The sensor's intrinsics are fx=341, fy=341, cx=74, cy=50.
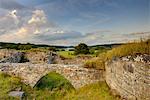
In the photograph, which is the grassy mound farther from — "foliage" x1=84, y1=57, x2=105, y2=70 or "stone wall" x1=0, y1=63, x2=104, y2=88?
"foliage" x1=84, y1=57, x2=105, y2=70

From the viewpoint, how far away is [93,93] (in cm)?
1410

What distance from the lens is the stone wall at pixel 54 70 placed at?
15.6 meters

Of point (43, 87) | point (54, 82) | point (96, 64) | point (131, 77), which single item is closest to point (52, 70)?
point (54, 82)

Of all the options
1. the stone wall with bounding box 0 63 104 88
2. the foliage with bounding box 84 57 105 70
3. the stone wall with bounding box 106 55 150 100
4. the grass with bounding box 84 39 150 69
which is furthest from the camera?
the stone wall with bounding box 0 63 104 88

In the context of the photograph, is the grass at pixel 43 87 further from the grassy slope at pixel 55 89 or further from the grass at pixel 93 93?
the grass at pixel 93 93

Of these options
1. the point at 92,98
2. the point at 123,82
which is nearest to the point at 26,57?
the point at 92,98

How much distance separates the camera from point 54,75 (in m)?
17.2

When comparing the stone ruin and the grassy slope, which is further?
the stone ruin

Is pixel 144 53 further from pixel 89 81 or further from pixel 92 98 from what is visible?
pixel 89 81

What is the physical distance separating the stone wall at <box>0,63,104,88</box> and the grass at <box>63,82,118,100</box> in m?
0.42

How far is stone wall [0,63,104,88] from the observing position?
15.6 metres

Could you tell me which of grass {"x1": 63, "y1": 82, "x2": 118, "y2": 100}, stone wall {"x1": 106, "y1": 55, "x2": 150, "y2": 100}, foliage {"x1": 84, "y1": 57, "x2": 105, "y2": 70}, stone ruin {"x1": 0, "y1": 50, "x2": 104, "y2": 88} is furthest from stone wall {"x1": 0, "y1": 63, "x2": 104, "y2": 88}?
stone wall {"x1": 106, "y1": 55, "x2": 150, "y2": 100}

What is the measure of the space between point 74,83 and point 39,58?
13896 mm

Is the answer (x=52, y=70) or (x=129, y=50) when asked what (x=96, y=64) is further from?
(x=129, y=50)
